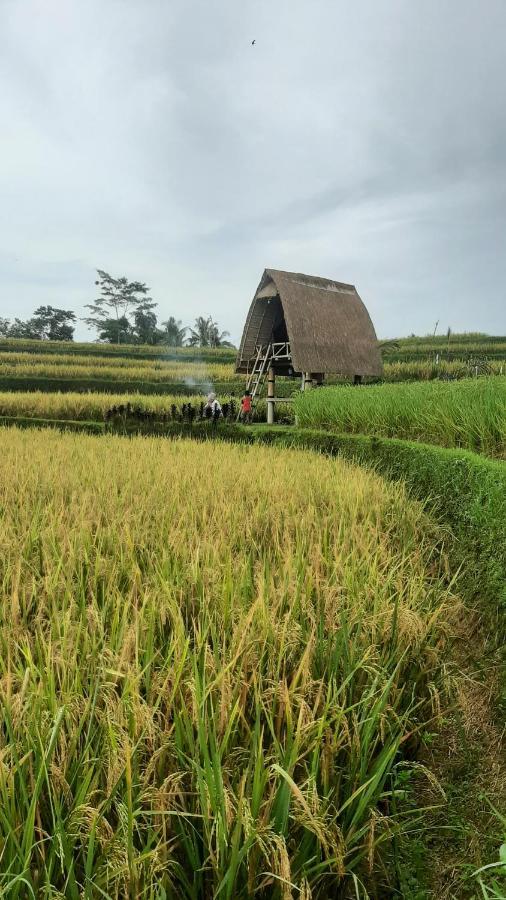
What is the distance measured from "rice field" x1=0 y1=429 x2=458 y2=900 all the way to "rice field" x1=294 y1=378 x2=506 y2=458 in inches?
71.4

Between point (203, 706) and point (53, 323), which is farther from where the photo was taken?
point (53, 323)

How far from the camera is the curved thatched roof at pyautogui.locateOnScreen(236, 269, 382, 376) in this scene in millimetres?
13359

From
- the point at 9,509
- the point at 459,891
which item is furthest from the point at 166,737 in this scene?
the point at 9,509

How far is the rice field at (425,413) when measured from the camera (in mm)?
5469

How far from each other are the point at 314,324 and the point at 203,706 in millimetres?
13137

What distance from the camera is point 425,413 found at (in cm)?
718

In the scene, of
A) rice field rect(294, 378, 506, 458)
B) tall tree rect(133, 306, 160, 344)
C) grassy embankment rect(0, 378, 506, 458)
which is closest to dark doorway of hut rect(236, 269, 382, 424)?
grassy embankment rect(0, 378, 506, 458)

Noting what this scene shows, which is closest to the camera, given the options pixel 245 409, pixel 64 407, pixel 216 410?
pixel 216 410

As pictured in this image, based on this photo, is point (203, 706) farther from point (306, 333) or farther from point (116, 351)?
point (116, 351)

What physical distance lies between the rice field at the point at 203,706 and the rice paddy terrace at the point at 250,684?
Result: 0.01m

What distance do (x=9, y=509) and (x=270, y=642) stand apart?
8.68 feet

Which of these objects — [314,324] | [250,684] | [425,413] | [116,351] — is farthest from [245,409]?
[116,351]

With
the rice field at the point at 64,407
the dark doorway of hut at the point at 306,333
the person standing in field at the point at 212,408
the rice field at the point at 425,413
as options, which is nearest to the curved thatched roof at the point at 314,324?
the dark doorway of hut at the point at 306,333

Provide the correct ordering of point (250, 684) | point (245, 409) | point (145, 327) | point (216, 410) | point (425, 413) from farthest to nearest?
point (145, 327) → point (245, 409) → point (216, 410) → point (425, 413) → point (250, 684)
